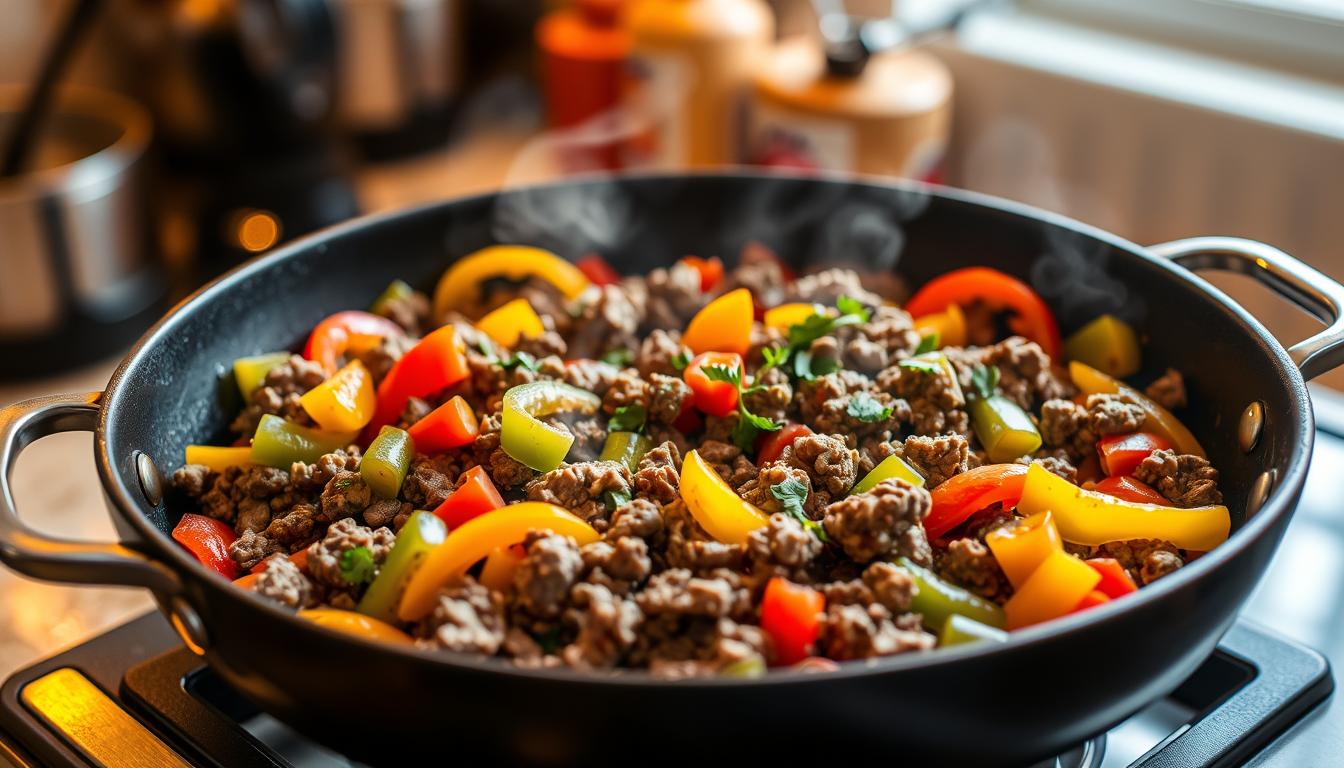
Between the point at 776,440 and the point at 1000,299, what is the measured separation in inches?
15.3

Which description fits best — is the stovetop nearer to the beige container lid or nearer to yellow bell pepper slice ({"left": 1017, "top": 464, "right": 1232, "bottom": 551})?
yellow bell pepper slice ({"left": 1017, "top": 464, "right": 1232, "bottom": 551})

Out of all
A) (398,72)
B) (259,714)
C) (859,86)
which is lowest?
(259,714)

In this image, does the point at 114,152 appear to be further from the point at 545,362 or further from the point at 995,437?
the point at 995,437

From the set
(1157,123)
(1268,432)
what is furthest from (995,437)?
(1157,123)

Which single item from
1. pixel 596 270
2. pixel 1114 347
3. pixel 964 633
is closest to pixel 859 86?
pixel 596 270

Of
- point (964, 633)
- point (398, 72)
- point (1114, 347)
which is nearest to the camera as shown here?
point (964, 633)

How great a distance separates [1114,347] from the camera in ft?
4.09

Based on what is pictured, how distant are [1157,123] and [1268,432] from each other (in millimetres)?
1009

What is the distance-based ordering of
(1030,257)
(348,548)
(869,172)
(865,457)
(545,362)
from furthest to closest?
(869,172) < (1030,257) < (545,362) < (865,457) < (348,548)

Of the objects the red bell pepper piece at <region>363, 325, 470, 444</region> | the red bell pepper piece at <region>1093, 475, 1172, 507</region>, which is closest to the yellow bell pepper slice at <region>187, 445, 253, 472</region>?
the red bell pepper piece at <region>363, 325, 470, 444</region>

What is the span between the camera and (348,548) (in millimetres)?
938

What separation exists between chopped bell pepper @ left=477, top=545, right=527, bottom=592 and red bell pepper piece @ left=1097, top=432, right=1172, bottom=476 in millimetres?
542

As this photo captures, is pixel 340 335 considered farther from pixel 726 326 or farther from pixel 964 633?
pixel 964 633

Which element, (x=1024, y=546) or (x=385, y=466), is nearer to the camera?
(x=1024, y=546)
